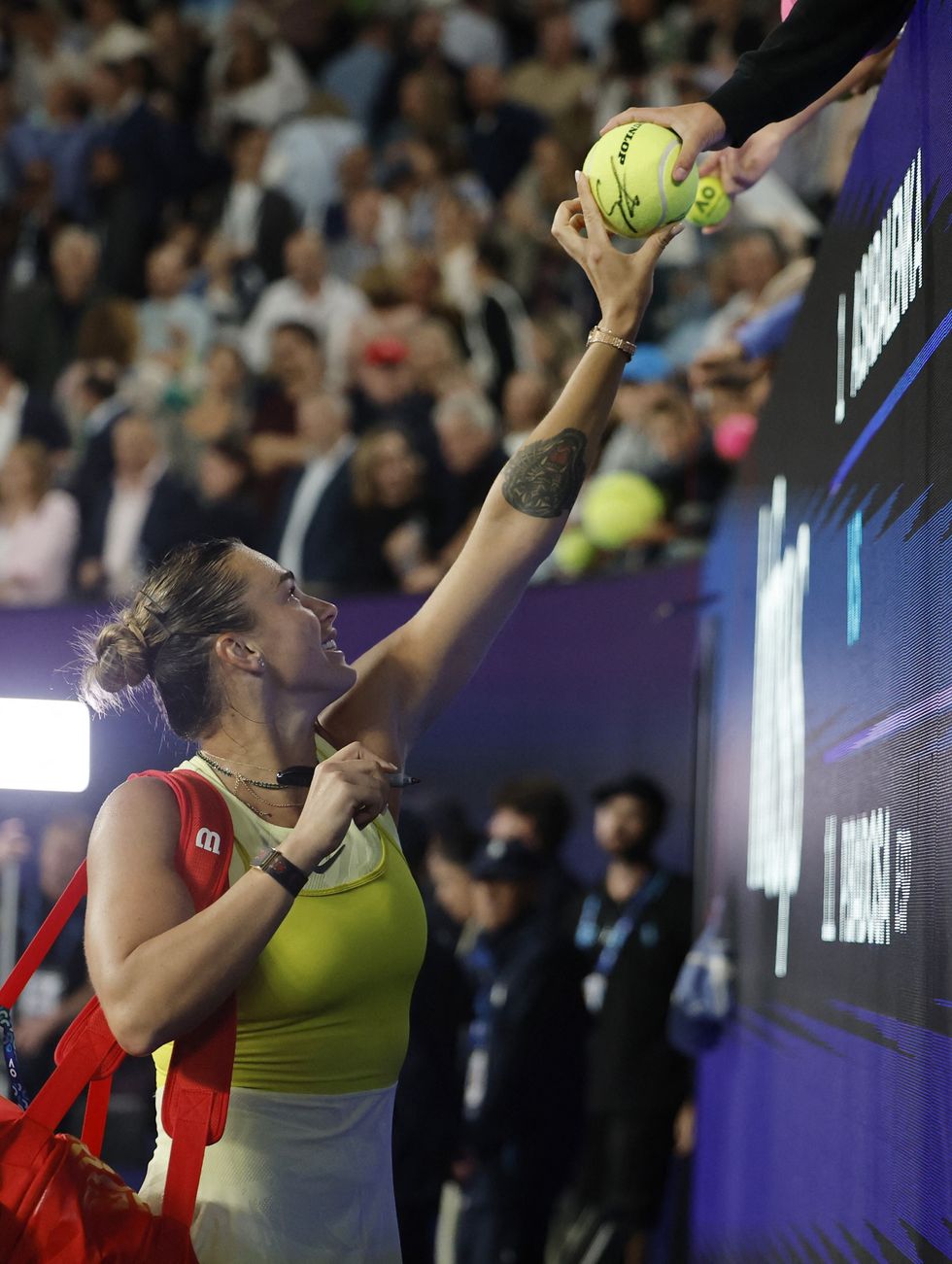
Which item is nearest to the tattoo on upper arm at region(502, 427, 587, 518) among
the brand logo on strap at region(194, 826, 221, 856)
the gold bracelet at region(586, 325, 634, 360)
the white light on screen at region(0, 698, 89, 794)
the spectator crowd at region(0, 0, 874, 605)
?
the gold bracelet at region(586, 325, 634, 360)

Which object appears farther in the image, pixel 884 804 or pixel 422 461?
pixel 422 461

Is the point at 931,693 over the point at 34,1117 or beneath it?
over

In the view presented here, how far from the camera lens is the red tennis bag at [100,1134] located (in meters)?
1.90

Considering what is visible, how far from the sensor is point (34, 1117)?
1.95 meters

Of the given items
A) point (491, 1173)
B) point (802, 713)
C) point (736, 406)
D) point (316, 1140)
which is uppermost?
point (736, 406)

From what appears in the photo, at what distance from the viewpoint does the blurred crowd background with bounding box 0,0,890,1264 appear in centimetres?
577

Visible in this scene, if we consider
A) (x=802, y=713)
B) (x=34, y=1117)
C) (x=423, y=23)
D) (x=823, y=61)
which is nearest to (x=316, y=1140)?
(x=34, y=1117)

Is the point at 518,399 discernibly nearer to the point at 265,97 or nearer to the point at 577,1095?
the point at 577,1095

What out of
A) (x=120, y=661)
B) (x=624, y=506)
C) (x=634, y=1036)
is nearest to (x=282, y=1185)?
(x=120, y=661)

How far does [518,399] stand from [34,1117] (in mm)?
5148

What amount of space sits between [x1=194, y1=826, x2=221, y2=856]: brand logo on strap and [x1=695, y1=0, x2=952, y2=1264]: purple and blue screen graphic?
818 millimetres

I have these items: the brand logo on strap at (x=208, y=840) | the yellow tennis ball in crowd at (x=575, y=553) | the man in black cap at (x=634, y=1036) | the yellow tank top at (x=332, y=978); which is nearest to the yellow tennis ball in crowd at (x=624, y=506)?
the yellow tennis ball in crowd at (x=575, y=553)

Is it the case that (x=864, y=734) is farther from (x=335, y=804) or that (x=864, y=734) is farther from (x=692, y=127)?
(x=692, y=127)

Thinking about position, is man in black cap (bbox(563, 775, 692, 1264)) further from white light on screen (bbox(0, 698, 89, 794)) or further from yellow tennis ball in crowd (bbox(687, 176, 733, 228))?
yellow tennis ball in crowd (bbox(687, 176, 733, 228))
